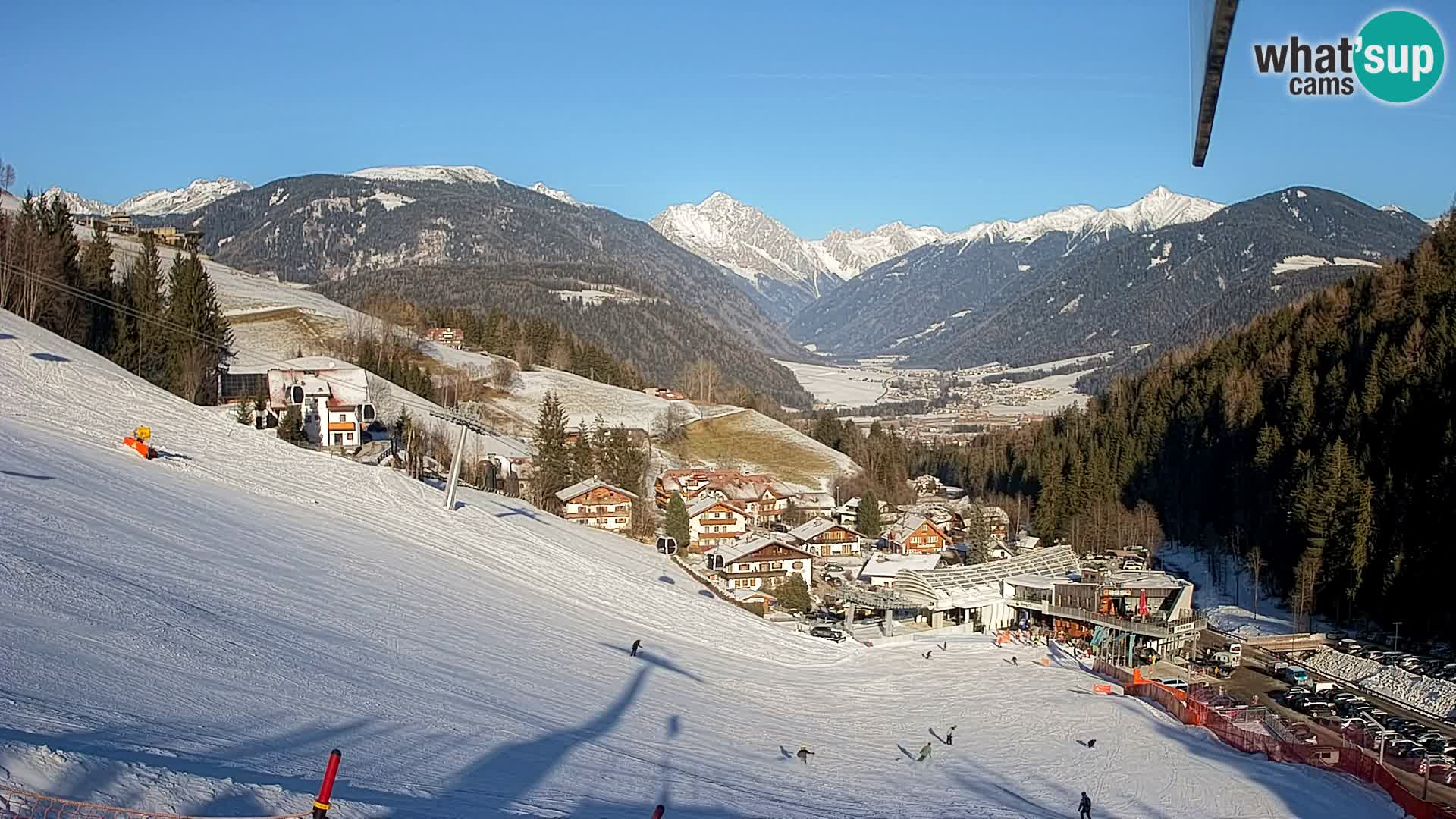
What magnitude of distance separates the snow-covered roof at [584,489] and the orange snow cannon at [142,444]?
25.5m

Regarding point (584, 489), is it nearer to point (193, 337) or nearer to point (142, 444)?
point (193, 337)

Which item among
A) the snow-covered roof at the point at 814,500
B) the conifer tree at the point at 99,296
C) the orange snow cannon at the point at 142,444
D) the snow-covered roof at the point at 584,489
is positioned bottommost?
the snow-covered roof at the point at 814,500

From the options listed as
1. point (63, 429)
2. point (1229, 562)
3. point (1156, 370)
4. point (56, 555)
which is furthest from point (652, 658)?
point (1156, 370)

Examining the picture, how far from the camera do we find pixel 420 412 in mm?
62625

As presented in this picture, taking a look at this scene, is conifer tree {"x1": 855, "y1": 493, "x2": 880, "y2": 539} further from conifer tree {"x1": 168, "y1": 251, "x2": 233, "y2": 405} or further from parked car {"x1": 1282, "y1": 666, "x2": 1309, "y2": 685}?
conifer tree {"x1": 168, "y1": 251, "x2": 233, "y2": 405}

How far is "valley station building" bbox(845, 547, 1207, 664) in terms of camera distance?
39.5 meters

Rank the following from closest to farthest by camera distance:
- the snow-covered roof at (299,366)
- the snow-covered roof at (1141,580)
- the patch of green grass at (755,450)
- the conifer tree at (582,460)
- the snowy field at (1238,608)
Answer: the snowy field at (1238,608) → the snow-covered roof at (1141,580) → the snow-covered roof at (299,366) → the conifer tree at (582,460) → the patch of green grass at (755,450)

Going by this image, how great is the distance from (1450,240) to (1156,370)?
2782 cm

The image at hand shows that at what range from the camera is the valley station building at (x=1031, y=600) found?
39.5 metres

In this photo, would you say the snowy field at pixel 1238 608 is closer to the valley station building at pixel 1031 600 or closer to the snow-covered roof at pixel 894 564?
the valley station building at pixel 1031 600

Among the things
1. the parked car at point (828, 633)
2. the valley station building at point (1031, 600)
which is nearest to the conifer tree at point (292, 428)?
the parked car at point (828, 633)

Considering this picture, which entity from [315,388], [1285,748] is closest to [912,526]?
[315,388]

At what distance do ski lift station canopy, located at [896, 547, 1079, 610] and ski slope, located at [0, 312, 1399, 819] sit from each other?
685cm

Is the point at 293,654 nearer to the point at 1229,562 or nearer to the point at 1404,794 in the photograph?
the point at 1404,794
